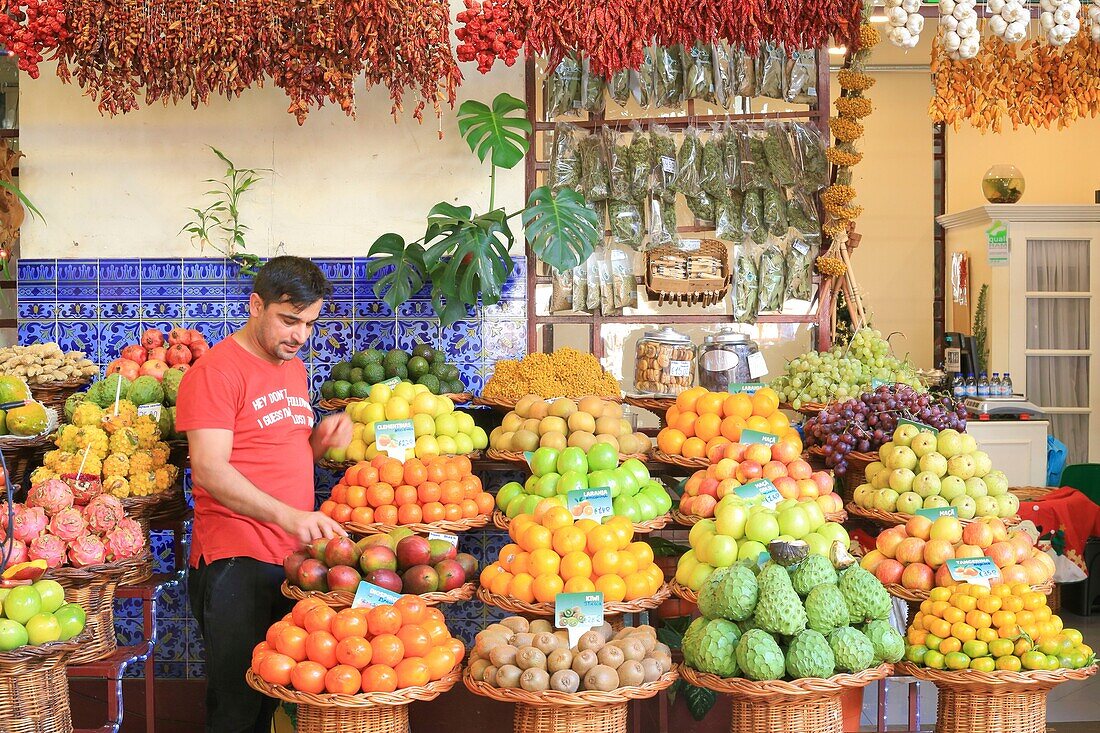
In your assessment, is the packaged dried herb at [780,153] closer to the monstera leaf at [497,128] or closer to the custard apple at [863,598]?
the monstera leaf at [497,128]

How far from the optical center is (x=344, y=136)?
4.75m

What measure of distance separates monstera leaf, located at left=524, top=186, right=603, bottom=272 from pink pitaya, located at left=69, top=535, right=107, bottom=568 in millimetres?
1927

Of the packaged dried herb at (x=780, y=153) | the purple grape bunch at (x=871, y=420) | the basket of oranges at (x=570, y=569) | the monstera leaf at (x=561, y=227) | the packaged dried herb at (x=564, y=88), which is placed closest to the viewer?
the basket of oranges at (x=570, y=569)

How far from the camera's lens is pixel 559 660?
2648mm

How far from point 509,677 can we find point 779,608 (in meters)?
0.69

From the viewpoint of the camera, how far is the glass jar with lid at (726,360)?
456 centimetres

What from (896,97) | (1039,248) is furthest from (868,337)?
(896,97)

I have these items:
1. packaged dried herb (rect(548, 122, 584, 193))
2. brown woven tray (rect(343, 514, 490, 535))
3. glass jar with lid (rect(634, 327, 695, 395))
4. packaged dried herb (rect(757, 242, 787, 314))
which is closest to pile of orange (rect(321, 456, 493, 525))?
brown woven tray (rect(343, 514, 490, 535))

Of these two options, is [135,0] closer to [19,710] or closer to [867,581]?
→ [19,710]

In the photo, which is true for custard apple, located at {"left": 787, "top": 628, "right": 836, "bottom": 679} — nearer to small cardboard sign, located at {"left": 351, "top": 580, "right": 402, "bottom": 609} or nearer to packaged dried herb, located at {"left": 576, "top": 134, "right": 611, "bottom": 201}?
small cardboard sign, located at {"left": 351, "top": 580, "right": 402, "bottom": 609}

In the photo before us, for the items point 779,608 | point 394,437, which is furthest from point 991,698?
point 394,437

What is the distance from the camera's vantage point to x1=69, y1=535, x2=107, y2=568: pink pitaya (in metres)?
3.05

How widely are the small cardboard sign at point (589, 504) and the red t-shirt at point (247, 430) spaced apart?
895 mm

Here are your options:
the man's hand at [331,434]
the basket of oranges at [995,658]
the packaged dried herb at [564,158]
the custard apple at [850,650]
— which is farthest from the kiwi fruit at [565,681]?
the packaged dried herb at [564,158]
